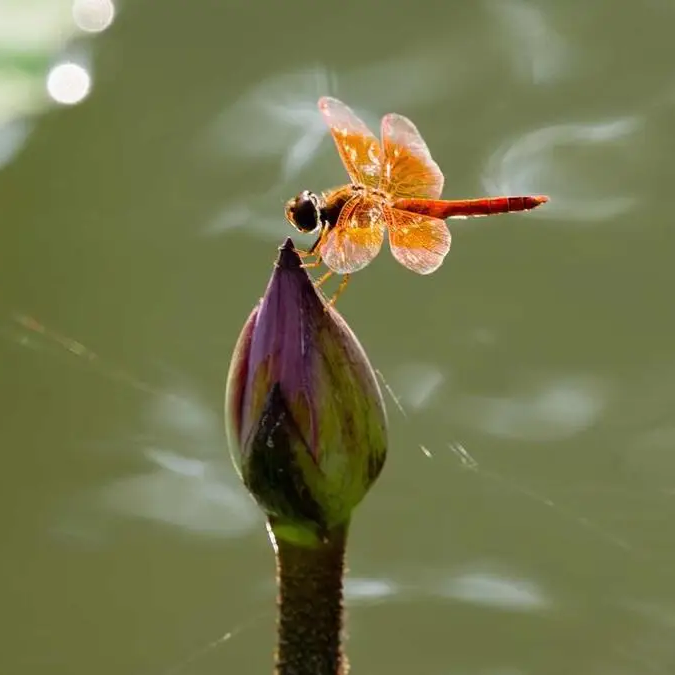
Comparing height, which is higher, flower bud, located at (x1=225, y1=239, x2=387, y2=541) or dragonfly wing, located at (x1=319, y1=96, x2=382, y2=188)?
dragonfly wing, located at (x1=319, y1=96, x2=382, y2=188)

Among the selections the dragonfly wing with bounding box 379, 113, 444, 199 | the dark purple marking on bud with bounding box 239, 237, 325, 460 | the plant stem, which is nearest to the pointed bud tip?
the dark purple marking on bud with bounding box 239, 237, 325, 460

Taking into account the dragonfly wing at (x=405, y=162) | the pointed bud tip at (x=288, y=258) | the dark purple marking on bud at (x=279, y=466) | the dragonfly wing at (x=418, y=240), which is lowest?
the dark purple marking on bud at (x=279, y=466)

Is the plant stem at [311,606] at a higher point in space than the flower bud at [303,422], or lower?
lower

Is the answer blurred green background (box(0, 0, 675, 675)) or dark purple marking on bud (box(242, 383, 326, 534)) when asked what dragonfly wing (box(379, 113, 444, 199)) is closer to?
blurred green background (box(0, 0, 675, 675))

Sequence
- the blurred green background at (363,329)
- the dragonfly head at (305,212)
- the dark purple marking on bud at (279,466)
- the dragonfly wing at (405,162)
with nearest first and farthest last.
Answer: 1. the dark purple marking on bud at (279,466)
2. the dragonfly head at (305,212)
3. the dragonfly wing at (405,162)
4. the blurred green background at (363,329)

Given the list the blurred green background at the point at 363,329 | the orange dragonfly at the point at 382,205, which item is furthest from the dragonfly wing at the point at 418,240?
the blurred green background at the point at 363,329

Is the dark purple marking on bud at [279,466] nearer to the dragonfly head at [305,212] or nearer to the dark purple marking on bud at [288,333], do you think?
the dark purple marking on bud at [288,333]
